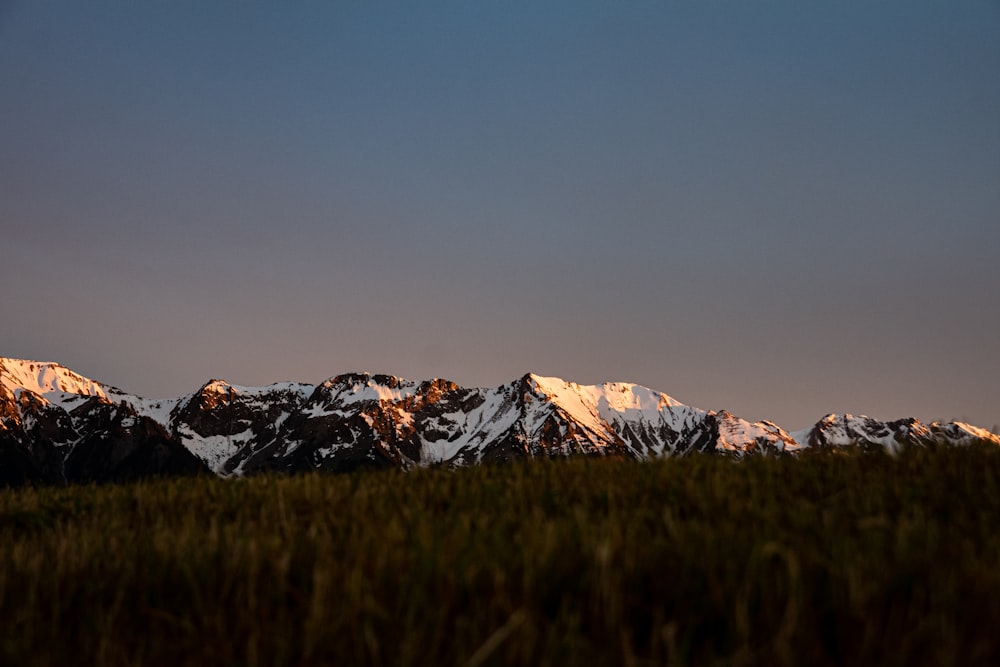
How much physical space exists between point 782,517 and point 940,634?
211 cm

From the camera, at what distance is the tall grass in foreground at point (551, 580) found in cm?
358

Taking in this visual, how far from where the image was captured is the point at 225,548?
5570 mm

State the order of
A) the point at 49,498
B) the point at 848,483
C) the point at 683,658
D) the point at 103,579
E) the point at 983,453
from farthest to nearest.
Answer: the point at 49,498
the point at 983,453
the point at 848,483
the point at 103,579
the point at 683,658

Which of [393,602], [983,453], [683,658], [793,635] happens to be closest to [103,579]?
[393,602]

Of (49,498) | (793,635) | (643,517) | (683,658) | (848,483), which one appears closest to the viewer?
(683,658)

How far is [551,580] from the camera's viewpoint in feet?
14.1

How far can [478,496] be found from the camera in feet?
23.3

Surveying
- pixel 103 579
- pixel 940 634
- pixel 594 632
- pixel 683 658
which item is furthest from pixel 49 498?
pixel 940 634

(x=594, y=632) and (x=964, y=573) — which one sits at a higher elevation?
(x=964, y=573)

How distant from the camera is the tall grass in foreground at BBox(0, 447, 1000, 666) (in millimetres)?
3580

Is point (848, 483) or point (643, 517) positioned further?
point (848, 483)

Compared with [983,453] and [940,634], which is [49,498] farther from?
[983,453]

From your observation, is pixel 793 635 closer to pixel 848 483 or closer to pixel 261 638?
pixel 261 638

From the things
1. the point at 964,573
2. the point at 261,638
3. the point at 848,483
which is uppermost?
the point at 848,483
